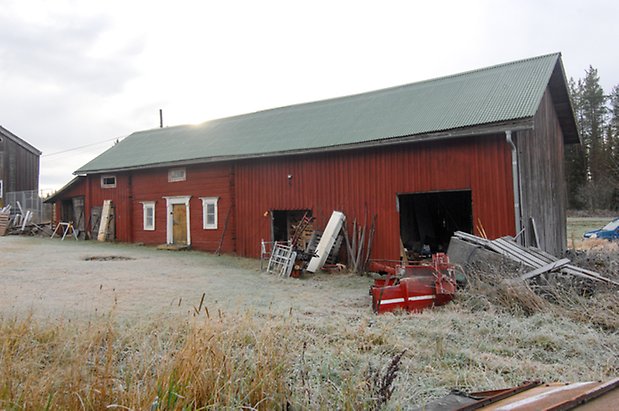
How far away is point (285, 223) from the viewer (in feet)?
52.0

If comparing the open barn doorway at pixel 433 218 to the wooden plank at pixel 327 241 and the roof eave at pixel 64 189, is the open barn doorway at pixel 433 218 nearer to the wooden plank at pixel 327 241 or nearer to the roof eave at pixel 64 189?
the wooden plank at pixel 327 241

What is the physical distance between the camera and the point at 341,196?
13.4 m

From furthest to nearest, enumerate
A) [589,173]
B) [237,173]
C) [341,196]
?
[589,173] < [237,173] < [341,196]

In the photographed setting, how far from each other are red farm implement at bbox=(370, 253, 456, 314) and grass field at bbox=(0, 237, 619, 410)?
1.00 ft

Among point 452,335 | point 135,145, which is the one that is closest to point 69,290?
point 452,335

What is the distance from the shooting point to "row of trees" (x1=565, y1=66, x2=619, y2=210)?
38.8m

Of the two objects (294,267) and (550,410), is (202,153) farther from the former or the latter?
(550,410)

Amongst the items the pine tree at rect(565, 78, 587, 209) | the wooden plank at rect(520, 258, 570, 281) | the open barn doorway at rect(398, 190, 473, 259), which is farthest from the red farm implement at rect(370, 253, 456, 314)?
the pine tree at rect(565, 78, 587, 209)

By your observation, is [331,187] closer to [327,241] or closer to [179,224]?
[327,241]

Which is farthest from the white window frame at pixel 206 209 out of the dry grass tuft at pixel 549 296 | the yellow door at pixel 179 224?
the dry grass tuft at pixel 549 296

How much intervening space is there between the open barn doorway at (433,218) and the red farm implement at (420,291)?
21.5 ft

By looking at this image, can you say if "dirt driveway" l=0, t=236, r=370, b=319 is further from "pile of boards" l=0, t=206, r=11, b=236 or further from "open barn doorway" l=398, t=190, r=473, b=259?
"pile of boards" l=0, t=206, r=11, b=236

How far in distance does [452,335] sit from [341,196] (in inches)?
322

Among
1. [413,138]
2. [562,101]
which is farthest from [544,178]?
[413,138]
